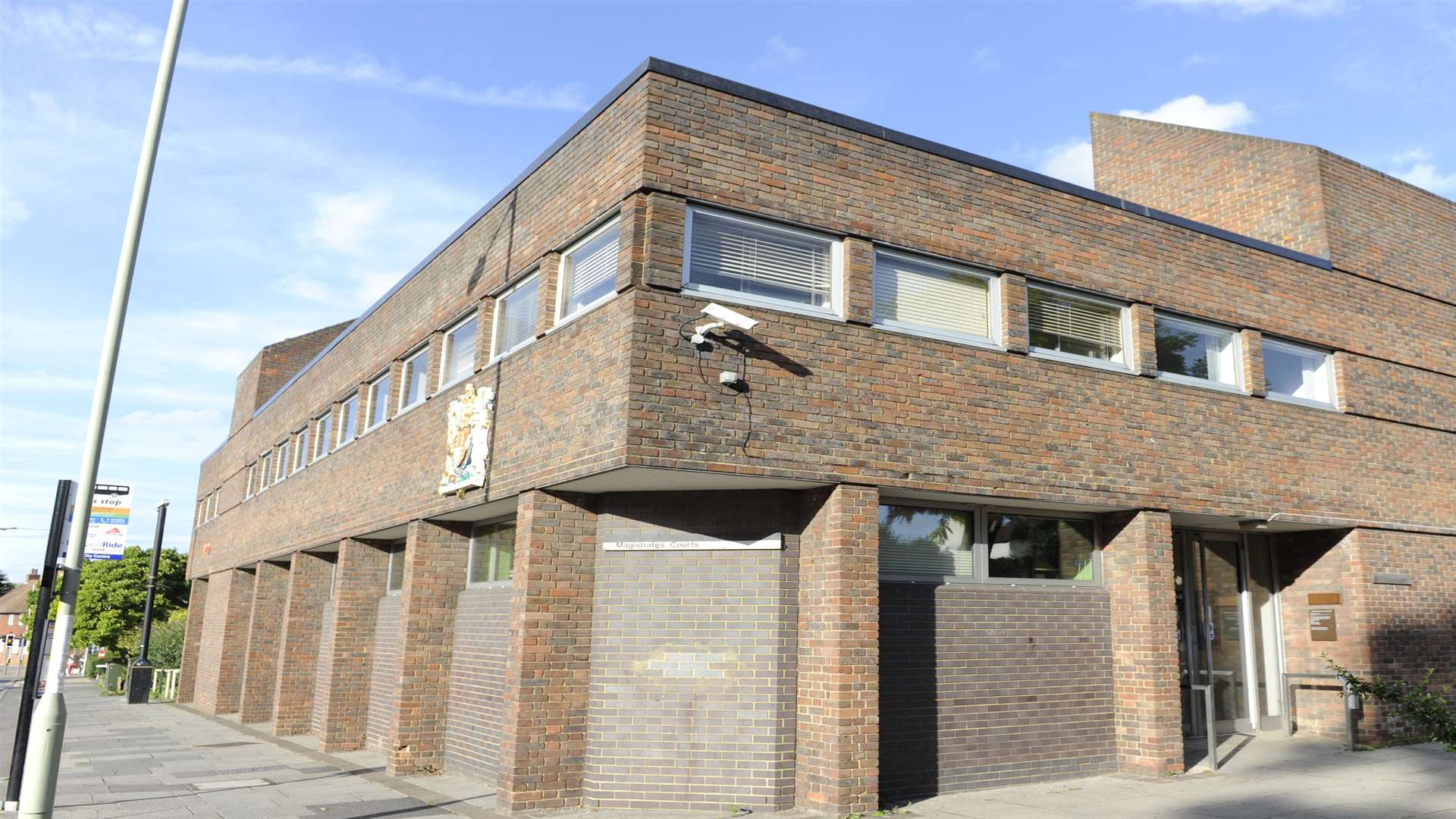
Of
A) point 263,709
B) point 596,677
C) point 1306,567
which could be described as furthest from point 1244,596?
point 263,709

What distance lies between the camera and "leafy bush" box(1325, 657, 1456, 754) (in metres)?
13.3

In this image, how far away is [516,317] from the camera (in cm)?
1243

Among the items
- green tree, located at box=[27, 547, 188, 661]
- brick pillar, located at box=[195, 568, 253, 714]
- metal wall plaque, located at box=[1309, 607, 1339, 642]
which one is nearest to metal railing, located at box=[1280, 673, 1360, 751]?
metal wall plaque, located at box=[1309, 607, 1339, 642]

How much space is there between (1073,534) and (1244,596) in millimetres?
4150

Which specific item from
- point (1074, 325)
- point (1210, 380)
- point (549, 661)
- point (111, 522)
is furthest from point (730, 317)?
point (111, 522)

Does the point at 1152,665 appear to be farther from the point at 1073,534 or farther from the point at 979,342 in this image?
the point at 979,342

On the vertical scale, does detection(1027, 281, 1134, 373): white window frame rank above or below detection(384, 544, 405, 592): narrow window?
above

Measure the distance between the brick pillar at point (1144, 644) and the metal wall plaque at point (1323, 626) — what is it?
3732 mm

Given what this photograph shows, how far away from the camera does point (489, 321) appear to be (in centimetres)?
1304

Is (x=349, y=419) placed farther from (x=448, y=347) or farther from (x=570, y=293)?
(x=570, y=293)

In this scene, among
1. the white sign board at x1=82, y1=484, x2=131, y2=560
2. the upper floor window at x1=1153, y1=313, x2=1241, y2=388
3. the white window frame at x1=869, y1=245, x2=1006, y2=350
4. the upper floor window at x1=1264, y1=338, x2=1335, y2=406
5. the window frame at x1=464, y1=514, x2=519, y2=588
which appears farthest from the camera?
the white sign board at x1=82, y1=484, x2=131, y2=560

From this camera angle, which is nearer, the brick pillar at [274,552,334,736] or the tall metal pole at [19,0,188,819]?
the tall metal pole at [19,0,188,819]

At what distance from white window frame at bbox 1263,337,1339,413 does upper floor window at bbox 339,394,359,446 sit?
14221 millimetres

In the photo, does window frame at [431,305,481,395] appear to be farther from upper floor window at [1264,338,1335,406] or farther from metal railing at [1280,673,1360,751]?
metal railing at [1280,673,1360,751]
